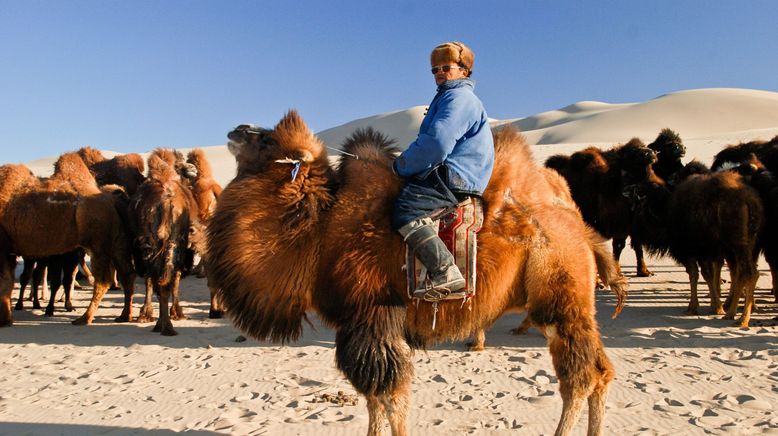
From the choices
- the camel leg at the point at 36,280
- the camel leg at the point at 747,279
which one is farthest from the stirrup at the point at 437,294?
the camel leg at the point at 36,280

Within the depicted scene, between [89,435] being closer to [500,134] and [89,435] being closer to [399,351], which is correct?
[399,351]

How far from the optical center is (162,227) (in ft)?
28.5

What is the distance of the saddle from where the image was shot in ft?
12.1

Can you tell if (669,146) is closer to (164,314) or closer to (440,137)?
(164,314)

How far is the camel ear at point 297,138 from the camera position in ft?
13.3

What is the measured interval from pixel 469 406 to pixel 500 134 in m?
2.48

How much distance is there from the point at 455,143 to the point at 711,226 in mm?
6977

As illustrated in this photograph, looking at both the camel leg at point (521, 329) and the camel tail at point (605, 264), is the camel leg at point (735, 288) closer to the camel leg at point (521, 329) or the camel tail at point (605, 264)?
the camel leg at point (521, 329)

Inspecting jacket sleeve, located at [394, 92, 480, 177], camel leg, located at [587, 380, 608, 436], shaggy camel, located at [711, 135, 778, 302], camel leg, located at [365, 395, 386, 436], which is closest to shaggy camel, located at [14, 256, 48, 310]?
camel leg, located at [365, 395, 386, 436]

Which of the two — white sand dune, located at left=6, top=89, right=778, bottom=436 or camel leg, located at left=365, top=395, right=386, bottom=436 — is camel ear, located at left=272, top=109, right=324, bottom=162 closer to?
camel leg, located at left=365, top=395, right=386, bottom=436

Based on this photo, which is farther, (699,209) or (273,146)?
(699,209)

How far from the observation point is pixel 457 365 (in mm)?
6699

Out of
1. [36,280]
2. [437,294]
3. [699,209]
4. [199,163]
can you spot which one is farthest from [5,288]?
[699,209]

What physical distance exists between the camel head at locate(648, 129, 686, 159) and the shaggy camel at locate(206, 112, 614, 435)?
31.9 ft
